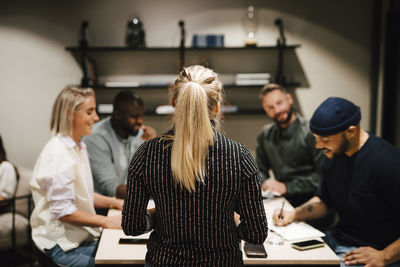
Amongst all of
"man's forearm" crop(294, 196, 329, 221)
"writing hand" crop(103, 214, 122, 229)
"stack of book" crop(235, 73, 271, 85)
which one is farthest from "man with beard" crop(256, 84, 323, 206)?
"writing hand" crop(103, 214, 122, 229)

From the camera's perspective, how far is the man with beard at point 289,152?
9.09ft

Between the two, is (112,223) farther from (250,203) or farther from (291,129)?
(291,129)

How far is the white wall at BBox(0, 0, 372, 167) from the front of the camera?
384cm

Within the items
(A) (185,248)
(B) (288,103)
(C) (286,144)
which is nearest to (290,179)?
Result: (C) (286,144)

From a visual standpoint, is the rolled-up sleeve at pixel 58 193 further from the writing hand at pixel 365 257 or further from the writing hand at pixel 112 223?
the writing hand at pixel 365 257

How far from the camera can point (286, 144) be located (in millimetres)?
2941

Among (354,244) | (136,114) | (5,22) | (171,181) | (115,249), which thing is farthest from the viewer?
(5,22)

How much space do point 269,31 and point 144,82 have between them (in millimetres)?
1461

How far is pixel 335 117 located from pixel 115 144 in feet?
4.82

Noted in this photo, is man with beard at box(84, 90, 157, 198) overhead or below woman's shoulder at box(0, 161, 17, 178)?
overhead

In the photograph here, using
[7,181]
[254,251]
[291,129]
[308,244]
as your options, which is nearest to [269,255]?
[254,251]

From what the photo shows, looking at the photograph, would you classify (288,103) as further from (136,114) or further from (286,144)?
(136,114)

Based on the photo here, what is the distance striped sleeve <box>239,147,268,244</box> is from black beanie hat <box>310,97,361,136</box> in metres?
0.77

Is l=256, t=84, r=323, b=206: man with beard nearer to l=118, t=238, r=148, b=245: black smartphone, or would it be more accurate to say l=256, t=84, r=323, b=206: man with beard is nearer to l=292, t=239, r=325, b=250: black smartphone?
l=292, t=239, r=325, b=250: black smartphone
